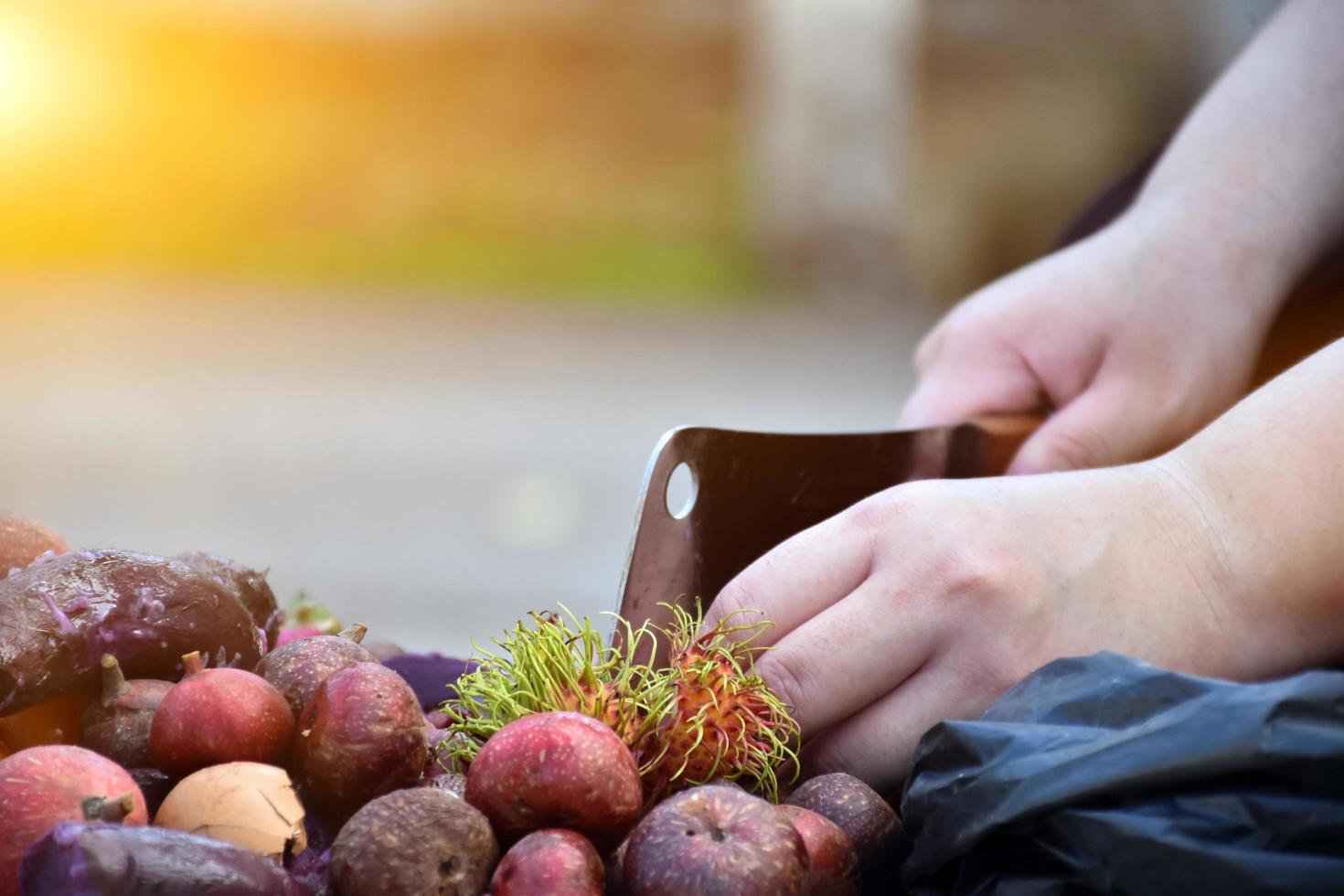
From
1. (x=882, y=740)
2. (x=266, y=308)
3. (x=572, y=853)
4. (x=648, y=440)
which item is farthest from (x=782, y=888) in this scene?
(x=266, y=308)

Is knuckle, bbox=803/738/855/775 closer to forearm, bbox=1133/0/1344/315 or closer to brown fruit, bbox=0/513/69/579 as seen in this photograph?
brown fruit, bbox=0/513/69/579

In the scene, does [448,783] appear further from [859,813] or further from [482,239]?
[482,239]

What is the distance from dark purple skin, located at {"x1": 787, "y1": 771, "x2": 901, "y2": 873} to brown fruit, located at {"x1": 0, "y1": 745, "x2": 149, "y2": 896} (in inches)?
18.7

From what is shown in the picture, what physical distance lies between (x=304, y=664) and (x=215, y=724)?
0.12 meters

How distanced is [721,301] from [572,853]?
568 inches

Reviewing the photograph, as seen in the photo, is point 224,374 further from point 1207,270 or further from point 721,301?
point 1207,270

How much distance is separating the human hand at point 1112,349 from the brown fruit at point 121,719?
1.16 meters

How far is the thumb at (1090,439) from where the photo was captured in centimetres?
181

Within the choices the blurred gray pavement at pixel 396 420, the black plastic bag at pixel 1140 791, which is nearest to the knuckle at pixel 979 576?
the black plastic bag at pixel 1140 791

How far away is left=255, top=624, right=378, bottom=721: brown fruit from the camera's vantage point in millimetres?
1033

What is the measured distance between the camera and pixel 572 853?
0.87 m

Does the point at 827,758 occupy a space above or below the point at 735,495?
Answer: below

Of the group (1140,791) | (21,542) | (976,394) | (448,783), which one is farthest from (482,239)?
(1140,791)

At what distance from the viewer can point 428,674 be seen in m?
1.31
